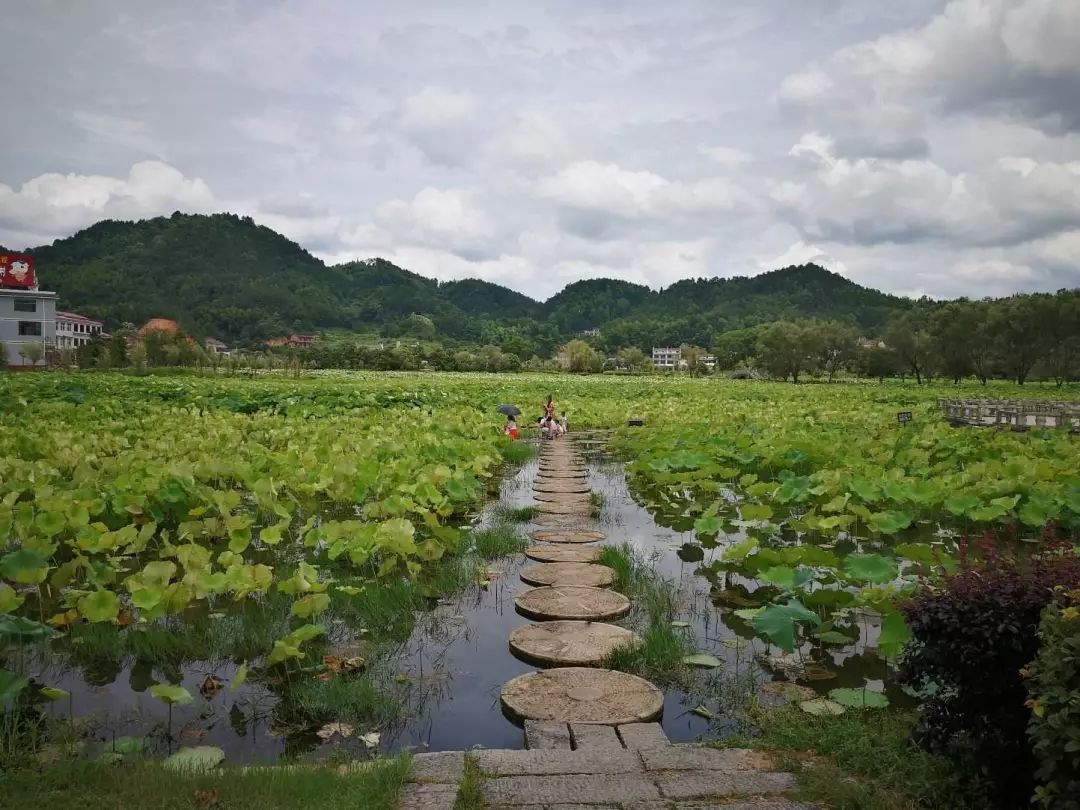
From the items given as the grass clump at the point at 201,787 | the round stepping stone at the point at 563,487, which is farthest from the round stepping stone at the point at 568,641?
the round stepping stone at the point at 563,487

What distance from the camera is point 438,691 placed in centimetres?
345

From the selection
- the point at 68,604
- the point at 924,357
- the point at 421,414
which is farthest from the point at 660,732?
the point at 924,357

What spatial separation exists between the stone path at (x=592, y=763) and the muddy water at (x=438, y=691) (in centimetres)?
16

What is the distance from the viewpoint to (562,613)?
445 centimetres

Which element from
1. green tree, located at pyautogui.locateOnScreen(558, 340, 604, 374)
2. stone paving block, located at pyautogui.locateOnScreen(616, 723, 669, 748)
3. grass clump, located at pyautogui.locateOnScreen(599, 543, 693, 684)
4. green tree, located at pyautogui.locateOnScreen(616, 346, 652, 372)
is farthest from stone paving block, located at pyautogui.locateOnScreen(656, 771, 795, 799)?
green tree, located at pyautogui.locateOnScreen(616, 346, 652, 372)

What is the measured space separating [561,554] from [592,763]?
3191mm

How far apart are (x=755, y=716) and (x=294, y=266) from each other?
126 meters

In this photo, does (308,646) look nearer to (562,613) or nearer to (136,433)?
(562,613)

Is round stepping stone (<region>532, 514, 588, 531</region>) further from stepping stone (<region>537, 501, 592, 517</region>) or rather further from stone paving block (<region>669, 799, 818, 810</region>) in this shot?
stone paving block (<region>669, 799, 818, 810</region>)

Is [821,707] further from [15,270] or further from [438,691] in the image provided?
[15,270]

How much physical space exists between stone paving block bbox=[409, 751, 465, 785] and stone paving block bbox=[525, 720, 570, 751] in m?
0.31

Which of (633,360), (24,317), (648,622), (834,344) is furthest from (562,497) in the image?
(633,360)

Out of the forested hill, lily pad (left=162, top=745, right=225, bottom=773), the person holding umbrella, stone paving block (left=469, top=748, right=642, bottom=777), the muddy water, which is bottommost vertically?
the muddy water

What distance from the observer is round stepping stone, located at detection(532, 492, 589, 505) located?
8.23 m
